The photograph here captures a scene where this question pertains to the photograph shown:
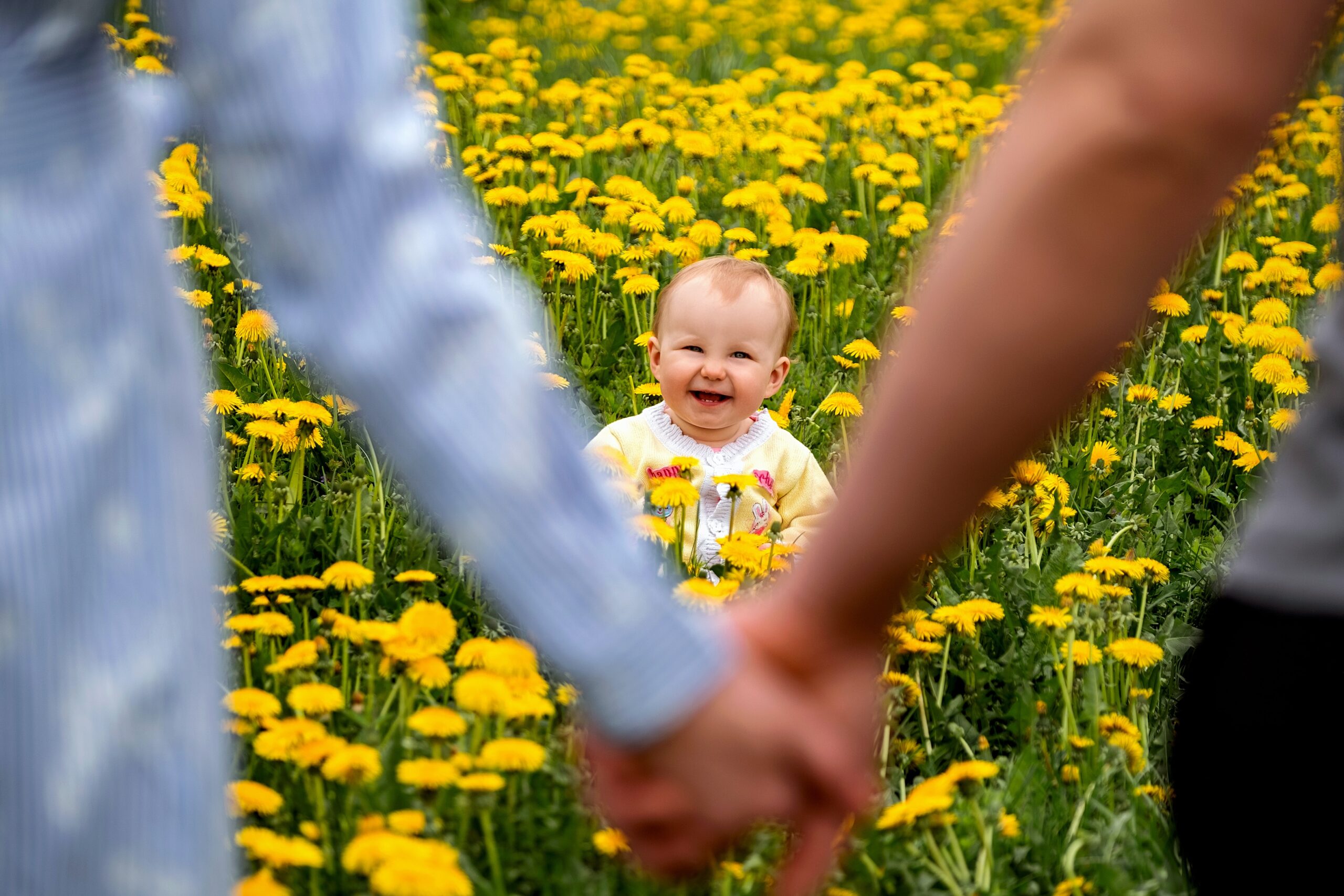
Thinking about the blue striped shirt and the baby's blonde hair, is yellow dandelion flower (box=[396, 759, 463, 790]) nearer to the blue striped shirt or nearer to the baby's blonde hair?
the blue striped shirt

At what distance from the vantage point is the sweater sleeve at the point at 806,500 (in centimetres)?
283

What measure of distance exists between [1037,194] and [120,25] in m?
5.27

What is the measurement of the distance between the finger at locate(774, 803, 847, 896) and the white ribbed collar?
6.15 feet

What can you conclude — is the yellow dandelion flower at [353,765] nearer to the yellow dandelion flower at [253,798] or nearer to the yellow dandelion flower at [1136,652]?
the yellow dandelion flower at [253,798]

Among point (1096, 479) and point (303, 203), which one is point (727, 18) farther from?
point (303, 203)

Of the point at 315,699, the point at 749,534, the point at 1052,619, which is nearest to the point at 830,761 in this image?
the point at 315,699

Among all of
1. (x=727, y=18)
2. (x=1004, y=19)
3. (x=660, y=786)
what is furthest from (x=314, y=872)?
(x=1004, y=19)

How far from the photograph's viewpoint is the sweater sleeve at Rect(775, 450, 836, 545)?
2.83 meters

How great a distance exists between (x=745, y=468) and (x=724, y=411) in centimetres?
12

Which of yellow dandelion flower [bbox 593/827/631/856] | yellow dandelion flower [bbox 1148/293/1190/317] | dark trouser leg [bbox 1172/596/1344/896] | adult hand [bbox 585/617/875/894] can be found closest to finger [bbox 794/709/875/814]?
adult hand [bbox 585/617/875/894]

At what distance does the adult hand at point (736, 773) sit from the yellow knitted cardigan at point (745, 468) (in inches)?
69.7

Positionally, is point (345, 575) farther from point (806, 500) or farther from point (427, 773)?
point (806, 500)

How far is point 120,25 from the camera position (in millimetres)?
5457

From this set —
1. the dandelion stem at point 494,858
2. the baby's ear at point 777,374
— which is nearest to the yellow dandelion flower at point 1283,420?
the baby's ear at point 777,374
